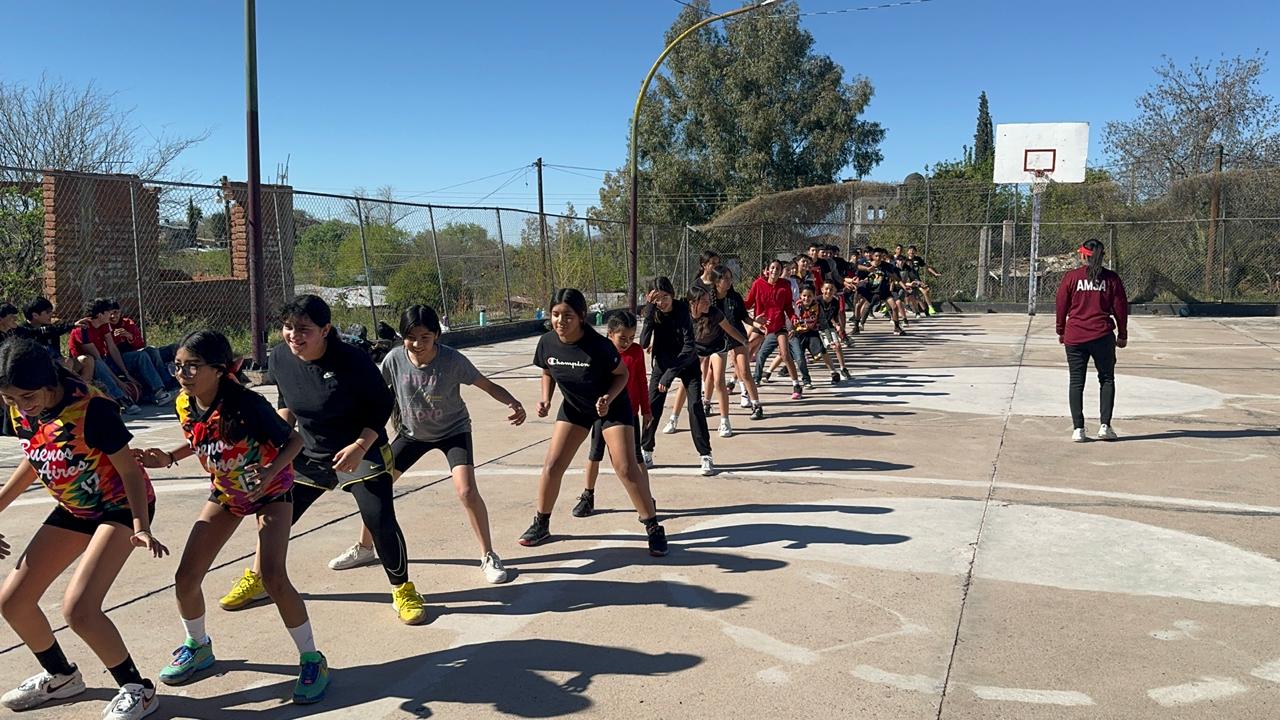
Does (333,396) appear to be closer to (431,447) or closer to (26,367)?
(431,447)

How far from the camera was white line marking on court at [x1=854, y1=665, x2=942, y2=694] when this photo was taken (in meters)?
4.21

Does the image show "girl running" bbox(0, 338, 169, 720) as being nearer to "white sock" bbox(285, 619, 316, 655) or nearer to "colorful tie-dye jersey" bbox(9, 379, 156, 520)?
"colorful tie-dye jersey" bbox(9, 379, 156, 520)

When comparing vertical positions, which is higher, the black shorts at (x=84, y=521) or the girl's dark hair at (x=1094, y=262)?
the girl's dark hair at (x=1094, y=262)

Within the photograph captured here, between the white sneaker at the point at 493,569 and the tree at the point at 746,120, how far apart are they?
40.6m

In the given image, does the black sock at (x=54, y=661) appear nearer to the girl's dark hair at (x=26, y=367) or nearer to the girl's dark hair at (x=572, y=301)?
the girl's dark hair at (x=26, y=367)

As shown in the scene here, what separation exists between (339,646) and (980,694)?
2.79 m

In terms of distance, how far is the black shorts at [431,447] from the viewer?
18.4 feet

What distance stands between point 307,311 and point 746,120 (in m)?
42.1

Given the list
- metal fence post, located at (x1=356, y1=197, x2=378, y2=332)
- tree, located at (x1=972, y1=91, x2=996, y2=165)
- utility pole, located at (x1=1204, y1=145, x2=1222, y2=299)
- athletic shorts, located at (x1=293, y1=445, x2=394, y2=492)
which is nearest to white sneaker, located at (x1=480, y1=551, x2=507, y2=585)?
athletic shorts, located at (x1=293, y1=445, x2=394, y2=492)

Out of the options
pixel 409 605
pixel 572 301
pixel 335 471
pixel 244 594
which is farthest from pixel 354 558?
pixel 572 301

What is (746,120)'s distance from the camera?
1767 inches

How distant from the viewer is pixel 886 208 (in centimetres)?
3067

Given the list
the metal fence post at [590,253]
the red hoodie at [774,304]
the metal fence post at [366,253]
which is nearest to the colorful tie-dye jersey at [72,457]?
the red hoodie at [774,304]

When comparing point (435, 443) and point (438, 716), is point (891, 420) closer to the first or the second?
point (435, 443)
